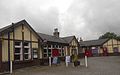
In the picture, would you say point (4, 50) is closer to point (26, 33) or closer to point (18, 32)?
point (18, 32)

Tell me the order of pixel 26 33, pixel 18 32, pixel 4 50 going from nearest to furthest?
pixel 4 50 < pixel 18 32 < pixel 26 33

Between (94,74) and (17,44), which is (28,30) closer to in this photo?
(17,44)

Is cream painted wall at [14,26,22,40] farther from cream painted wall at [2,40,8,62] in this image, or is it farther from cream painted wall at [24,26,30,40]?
cream painted wall at [2,40,8,62]

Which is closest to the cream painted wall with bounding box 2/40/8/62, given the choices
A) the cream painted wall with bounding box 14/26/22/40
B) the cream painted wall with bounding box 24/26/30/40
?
the cream painted wall with bounding box 14/26/22/40

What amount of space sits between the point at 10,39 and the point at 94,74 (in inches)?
353

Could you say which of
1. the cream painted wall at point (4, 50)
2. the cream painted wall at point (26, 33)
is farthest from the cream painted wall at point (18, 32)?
the cream painted wall at point (4, 50)

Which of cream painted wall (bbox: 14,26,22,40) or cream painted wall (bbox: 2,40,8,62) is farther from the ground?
cream painted wall (bbox: 14,26,22,40)

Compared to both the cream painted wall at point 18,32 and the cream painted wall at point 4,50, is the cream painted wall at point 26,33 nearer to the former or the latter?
the cream painted wall at point 18,32

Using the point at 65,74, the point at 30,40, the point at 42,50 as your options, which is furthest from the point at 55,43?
the point at 65,74

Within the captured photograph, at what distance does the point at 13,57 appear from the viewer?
18469 mm

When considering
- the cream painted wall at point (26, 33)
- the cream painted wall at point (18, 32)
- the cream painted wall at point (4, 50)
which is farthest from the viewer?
the cream painted wall at point (26, 33)

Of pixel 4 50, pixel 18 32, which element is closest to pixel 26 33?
pixel 18 32

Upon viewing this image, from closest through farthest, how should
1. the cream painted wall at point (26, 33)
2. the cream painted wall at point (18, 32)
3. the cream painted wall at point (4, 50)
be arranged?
the cream painted wall at point (4, 50), the cream painted wall at point (18, 32), the cream painted wall at point (26, 33)

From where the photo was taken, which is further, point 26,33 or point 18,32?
point 26,33
